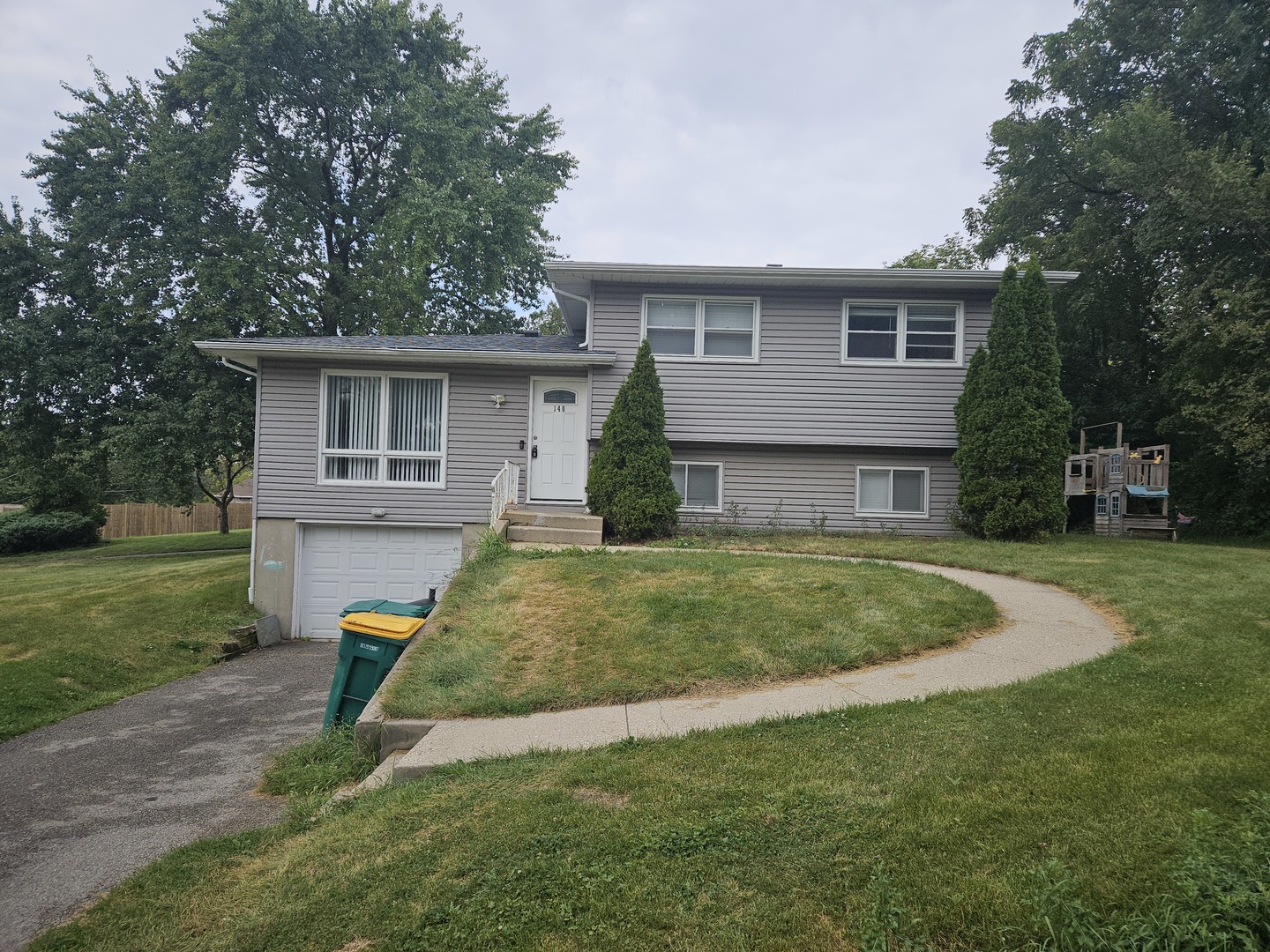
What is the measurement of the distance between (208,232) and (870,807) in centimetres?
2411

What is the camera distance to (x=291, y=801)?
5.44 metres

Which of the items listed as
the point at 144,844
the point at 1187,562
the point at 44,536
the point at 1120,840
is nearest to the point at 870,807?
the point at 1120,840

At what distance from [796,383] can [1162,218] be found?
10832mm

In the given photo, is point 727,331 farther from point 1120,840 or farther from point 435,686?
point 1120,840

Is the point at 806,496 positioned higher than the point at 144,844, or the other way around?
the point at 806,496

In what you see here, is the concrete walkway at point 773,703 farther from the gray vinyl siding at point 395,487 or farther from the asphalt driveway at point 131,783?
the gray vinyl siding at point 395,487

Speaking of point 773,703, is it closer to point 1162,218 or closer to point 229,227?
point 1162,218

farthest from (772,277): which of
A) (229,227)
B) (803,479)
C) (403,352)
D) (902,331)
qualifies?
(229,227)

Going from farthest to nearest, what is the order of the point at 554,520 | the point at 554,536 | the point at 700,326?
the point at 700,326 → the point at 554,520 → the point at 554,536

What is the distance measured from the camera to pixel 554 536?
1141 centimetres

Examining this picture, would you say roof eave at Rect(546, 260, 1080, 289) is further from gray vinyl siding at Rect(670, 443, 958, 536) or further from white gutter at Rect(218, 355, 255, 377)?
white gutter at Rect(218, 355, 255, 377)

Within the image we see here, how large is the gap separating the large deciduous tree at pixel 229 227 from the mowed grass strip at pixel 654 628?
1506 cm

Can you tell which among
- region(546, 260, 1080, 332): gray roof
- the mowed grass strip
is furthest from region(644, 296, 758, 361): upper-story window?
the mowed grass strip

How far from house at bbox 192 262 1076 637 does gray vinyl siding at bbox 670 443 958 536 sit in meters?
0.03
